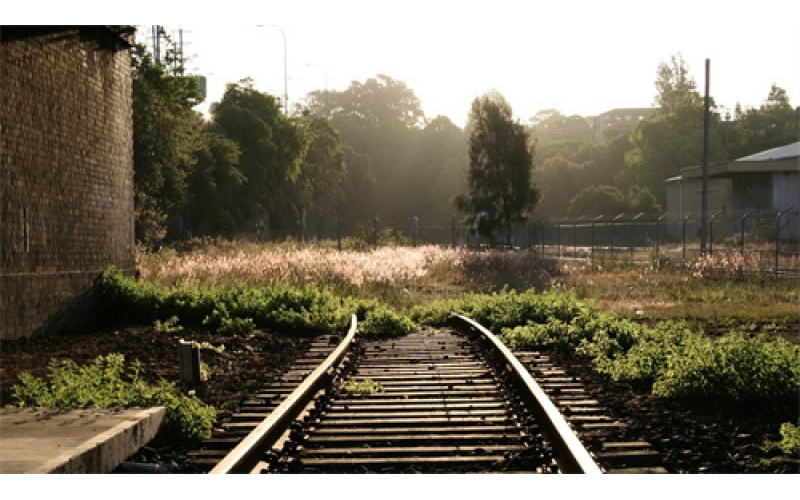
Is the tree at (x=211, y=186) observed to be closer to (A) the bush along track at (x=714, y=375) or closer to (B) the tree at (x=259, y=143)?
(B) the tree at (x=259, y=143)

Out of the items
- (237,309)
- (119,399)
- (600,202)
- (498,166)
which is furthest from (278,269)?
(600,202)

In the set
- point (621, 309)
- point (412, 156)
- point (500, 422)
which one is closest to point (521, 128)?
point (621, 309)

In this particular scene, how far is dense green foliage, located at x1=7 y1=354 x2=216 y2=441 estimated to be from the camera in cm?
724

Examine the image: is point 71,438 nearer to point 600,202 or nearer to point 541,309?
point 541,309

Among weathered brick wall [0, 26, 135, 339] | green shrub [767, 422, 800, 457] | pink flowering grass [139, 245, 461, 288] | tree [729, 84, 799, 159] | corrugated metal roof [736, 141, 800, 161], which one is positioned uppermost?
tree [729, 84, 799, 159]

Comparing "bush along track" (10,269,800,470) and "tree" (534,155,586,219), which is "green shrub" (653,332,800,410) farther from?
"tree" (534,155,586,219)

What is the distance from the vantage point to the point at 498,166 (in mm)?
45750

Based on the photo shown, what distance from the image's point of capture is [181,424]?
7215mm

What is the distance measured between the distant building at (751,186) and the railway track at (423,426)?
4207 centimetres

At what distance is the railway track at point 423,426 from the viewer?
603 cm

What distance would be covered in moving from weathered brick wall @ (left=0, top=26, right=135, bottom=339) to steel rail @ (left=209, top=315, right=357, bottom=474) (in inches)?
215

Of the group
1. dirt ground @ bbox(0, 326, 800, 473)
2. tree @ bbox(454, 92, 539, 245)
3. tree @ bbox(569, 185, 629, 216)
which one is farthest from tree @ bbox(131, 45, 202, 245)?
tree @ bbox(569, 185, 629, 216)

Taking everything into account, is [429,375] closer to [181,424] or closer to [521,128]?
[181,424]

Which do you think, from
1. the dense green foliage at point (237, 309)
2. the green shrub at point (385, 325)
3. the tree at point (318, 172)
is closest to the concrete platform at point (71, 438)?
the dense green foliage at point (237, 309)
